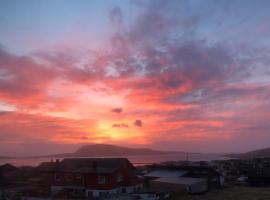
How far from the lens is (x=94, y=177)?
1796 inches

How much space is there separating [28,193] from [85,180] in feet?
25.2

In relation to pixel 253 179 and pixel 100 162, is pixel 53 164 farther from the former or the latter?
pixel 253 179

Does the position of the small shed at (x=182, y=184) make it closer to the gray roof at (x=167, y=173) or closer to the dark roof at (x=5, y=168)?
the gray roof at (x=167, y=173)

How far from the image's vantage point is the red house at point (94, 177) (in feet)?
148

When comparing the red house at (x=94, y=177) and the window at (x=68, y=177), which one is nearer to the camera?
the red house at (x=94, y=177)

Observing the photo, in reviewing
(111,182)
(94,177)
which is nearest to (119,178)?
(111,182)

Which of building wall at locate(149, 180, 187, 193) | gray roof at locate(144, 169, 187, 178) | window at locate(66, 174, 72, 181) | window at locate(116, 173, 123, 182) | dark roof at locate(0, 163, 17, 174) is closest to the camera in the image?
building wall at locate(149, 180, 187, 193)

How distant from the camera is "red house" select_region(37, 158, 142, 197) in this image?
45.0 metres

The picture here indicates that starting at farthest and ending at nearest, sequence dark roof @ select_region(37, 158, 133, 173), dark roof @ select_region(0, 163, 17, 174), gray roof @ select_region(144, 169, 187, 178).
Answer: dark roof @ select_region(0, 163, 17, 174), gray roof @ select_region(144, 169, 187, 178), dark roof @ select_region(37, 158, 133, 173)

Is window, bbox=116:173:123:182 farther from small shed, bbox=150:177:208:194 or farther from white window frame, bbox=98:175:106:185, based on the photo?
small shed, bbox=150:177:208:194

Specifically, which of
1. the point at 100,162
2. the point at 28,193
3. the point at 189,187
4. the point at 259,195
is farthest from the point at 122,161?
the point at 259,195

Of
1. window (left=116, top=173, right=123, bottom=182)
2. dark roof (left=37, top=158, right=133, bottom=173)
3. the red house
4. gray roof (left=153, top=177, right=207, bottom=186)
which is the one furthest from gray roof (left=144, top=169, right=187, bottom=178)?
window (left=116, top=173, right=123, bottom=182)

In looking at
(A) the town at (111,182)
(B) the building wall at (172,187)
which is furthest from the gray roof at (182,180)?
(B) the building wall at (172,187)

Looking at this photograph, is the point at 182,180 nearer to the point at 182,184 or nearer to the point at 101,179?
the point at 182,184
